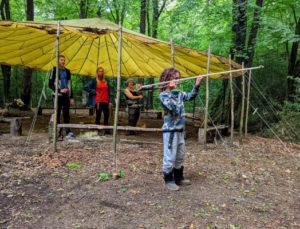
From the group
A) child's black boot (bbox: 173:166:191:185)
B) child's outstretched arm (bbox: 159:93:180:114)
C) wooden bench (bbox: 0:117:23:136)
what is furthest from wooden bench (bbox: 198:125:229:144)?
wooden bench (bbox: 0:117:23:136)

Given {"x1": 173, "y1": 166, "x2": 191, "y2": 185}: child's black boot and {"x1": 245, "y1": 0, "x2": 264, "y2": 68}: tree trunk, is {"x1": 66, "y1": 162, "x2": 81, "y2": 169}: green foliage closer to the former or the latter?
{"x1": 173, "y1": 166, "x2": 191, "y2": 185}: child's black boot

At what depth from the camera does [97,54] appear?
442 inches

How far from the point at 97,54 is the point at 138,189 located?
739cm

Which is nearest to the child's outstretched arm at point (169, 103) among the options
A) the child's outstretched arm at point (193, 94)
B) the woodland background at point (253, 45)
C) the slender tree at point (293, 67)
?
the child's outstretched arm at point (193, 94)

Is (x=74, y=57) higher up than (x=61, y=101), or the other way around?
(x=74, y=57)

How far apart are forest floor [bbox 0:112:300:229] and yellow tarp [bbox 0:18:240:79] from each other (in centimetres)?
219

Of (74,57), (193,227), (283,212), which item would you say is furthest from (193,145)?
(74,57)

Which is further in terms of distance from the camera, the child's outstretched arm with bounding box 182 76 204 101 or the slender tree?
the slender tree

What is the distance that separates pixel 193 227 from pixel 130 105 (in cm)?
497

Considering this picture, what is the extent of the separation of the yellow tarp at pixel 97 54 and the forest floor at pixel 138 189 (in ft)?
7.19

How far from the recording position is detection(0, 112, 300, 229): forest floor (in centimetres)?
373

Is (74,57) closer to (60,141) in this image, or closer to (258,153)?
(60,141)

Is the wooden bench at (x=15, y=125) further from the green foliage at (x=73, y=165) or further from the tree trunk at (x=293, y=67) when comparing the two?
the tree trunk at (x=293, y=67)

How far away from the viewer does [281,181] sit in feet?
17.5
